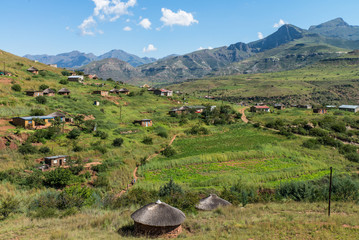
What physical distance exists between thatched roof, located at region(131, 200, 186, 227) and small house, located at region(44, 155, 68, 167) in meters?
21.1

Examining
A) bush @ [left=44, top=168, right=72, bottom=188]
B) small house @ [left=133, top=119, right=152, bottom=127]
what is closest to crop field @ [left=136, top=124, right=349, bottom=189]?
bush @ [left=44, top=168, right=72, bottom=188]

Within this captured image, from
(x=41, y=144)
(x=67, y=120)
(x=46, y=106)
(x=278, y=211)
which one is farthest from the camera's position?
(x=46, y=106)

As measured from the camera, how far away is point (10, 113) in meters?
44.8

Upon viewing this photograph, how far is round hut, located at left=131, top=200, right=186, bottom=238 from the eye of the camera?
1536cm

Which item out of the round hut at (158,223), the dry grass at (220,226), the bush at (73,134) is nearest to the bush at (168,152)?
the bush at (73,134)

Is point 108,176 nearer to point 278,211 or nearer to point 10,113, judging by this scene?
point 278,211

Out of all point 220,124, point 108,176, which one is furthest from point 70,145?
point 220,124

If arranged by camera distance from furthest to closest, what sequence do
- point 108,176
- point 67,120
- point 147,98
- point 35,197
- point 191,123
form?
point 147,98
point 191,123
point 67,120
point 108,176
point 35,197

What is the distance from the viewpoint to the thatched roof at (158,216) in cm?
1539

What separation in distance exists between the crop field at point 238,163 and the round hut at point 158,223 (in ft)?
43.5

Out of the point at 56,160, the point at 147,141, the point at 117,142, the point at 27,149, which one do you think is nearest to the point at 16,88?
the point at 27,149

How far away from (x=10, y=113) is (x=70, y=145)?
16050 mm

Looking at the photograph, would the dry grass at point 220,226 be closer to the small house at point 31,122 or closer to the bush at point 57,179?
the bush at point 57,179

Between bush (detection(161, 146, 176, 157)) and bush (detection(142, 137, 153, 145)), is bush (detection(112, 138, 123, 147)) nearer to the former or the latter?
bush (detection(142, 137, 153, 145))
